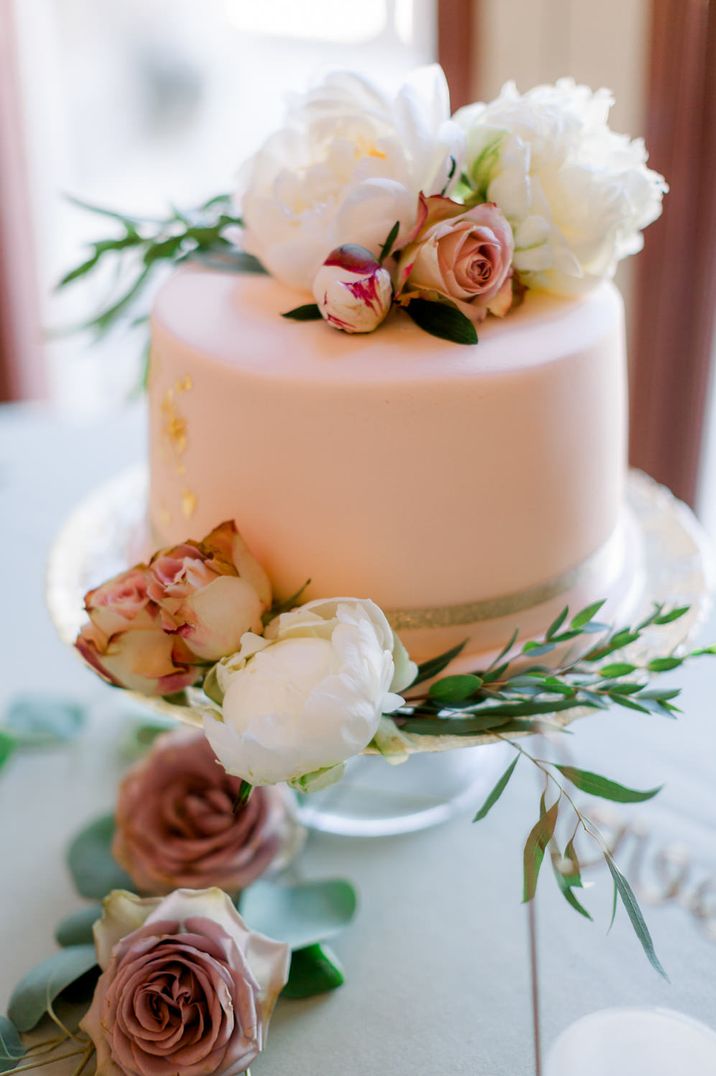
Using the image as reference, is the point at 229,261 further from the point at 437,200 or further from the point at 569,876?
the point at 569,876

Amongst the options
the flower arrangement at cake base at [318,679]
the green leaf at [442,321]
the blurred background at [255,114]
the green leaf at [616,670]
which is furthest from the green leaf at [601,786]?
the blurred background at [255,114]

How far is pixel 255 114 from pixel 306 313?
2.14 meters

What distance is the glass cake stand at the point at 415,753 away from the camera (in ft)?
3.48

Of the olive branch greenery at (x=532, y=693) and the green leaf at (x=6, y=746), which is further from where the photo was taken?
the green leaf at (x=6, y=746)

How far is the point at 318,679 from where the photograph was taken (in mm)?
723

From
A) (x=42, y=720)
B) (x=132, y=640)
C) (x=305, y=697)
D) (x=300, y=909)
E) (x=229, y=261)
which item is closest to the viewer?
(x=305, y=697)

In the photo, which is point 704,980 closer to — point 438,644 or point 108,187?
point 438,644

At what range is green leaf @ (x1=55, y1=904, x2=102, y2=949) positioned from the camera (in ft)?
3.04

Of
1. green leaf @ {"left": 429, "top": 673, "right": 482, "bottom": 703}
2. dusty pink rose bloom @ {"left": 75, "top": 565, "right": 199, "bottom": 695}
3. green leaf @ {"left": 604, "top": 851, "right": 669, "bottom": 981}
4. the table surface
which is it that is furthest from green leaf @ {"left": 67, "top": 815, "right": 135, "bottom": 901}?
green leaf @ {"left": 604, "top": 851, "right": 669, "bottom": 981}

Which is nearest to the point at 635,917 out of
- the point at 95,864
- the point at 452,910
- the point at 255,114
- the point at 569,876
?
the point at 569,876

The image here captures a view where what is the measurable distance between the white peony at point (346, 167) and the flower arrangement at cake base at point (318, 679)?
0.25 meters

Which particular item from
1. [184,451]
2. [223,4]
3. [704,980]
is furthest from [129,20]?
[704,980]

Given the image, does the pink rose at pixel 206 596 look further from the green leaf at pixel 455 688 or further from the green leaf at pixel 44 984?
the green leaf at pixel 44 984

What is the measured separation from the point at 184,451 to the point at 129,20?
2149 millimetres
